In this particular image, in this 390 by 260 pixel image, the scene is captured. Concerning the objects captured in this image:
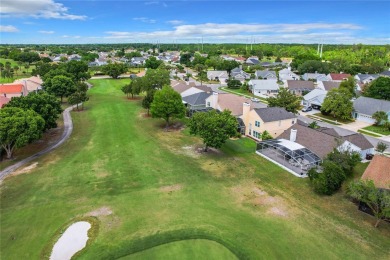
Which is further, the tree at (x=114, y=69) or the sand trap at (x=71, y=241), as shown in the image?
the tree at (x=114, y=69)

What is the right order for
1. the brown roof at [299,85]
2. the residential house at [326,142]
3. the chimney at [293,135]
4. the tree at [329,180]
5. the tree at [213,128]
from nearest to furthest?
the tree at [329,180]
the residential house at [326,142]
the tree at [213,128]
the chimney at [293,135]
the brown roof at [299,85]

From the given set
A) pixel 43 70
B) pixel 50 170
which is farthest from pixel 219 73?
pixel 50 170

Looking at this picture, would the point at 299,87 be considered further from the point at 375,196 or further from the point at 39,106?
the point at 39,106

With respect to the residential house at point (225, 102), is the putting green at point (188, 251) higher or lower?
lower

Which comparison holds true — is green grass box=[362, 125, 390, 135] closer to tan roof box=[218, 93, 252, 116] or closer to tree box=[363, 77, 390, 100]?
tree box=[363, 77, 390, 100]

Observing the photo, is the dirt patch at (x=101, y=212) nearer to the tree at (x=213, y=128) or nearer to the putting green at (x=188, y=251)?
the putting green at (x=188, y=251)

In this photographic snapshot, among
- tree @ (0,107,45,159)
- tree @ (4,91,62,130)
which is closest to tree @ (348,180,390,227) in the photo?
tree @ (0,107,45,159)

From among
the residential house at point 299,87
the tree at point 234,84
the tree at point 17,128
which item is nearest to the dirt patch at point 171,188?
the tree at point 17,128
